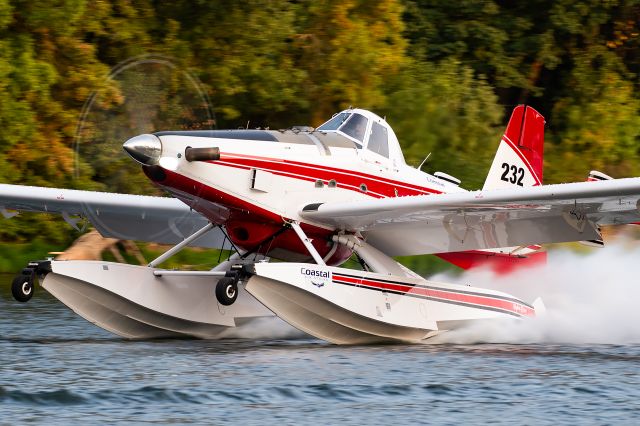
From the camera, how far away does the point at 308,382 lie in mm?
10750

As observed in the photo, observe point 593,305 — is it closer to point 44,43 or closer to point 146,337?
point 146,337

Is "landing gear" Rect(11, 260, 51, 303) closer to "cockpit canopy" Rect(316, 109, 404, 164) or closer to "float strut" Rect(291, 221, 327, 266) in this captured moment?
"float strut" Rect(291, 221, 327, 266)

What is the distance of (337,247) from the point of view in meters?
14.2

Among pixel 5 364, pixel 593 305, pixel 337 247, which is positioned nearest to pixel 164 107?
pixel 337 247

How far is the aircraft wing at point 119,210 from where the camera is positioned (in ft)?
A: 47.8

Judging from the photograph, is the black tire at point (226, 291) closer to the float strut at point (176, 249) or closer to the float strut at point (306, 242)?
the float strut at point (306, 242)

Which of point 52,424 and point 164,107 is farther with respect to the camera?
point 164,107

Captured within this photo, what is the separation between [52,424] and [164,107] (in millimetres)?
6178

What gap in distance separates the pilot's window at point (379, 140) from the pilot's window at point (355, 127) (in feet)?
0.43

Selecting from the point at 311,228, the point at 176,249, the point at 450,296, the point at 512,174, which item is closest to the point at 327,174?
the point at 311,228

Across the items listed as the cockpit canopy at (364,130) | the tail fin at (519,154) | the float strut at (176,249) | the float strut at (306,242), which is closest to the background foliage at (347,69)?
the float strut at (176,249)

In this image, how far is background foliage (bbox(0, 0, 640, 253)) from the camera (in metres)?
23.6

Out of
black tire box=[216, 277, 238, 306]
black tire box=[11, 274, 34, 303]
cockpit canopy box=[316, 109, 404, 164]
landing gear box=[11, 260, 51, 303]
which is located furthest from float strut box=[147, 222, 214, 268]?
black tire box=[216, 277, 238, 306]

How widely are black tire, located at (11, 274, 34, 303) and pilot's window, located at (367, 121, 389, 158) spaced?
Answer: 4.11 metres
